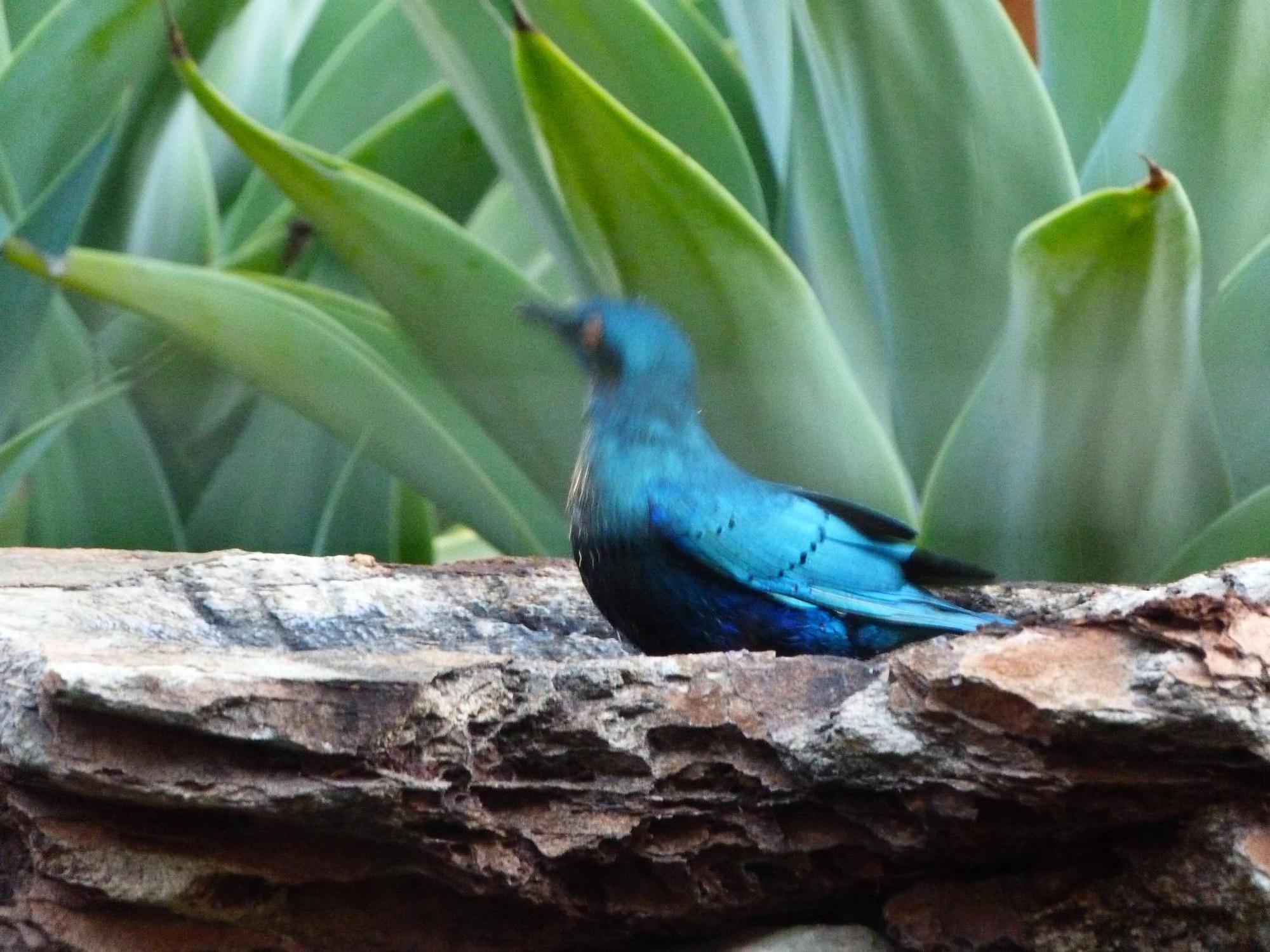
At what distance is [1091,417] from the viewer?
3.81 ft

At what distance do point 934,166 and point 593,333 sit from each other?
0.39 metres

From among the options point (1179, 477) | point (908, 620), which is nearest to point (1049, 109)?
point (1179, 477)

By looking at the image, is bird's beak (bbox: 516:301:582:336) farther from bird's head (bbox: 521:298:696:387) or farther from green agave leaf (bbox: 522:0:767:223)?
green agave leaf (bbox: 522:0:767:223)

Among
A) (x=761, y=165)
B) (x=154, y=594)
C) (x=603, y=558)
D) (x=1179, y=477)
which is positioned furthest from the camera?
(x=761, y=165)

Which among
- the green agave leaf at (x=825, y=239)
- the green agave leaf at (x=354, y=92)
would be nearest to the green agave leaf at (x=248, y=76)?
the green agave leaf at (x=354, y=92)

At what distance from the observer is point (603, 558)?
962 millimetres

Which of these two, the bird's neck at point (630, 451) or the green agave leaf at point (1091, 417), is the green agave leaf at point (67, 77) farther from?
the green agave leaf at point (1091, 417)

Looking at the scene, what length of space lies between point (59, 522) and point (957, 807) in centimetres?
110

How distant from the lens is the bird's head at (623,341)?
1.00 m

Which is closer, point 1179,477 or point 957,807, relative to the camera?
point 957,807

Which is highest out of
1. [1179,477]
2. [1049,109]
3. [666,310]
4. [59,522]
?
[1049,109]

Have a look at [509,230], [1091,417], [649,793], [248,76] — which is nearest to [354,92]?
[248,76]

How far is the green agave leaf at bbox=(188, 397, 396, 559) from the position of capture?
1.59 metres

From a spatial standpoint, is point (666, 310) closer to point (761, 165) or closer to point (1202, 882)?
point (761, 165)
